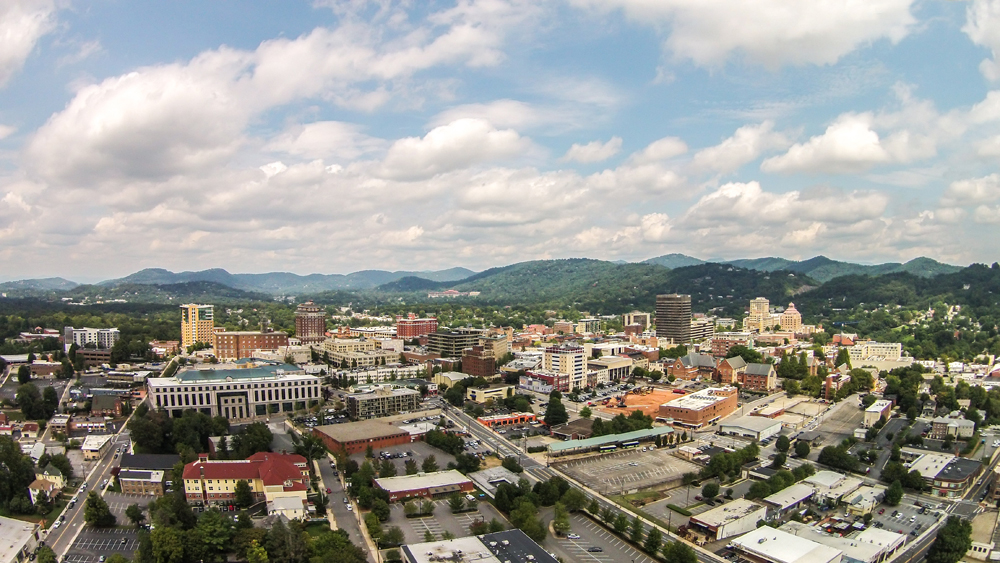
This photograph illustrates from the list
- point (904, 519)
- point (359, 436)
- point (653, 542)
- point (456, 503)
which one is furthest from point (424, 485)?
point (904, 519)

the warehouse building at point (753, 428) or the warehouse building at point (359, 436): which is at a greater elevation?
the warehouse building at point (359, 436)

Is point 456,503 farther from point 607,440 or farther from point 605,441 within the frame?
point 607,440

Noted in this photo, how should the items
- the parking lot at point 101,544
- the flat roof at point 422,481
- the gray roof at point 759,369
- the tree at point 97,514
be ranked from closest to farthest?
the parking lot at point 101,544
the tree at point 97,514
the flat roof at point 422,481
the gray roof at point 759,369

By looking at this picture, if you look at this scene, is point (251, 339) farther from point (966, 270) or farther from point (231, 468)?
point (966, 270)

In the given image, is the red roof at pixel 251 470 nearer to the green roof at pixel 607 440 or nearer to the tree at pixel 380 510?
the tree at pixel 380 510

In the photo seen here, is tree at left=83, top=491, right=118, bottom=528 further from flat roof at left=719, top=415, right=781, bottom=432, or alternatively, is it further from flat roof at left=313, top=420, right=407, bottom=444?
flat roof at left=719, top=415, right=781, bottom=432

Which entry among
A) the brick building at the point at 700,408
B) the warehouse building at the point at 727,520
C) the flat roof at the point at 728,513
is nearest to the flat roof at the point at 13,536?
the warehouse building at the point at 727,520

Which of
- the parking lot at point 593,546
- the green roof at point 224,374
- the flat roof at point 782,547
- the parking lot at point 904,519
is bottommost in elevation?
the parking lot at point 904,519
